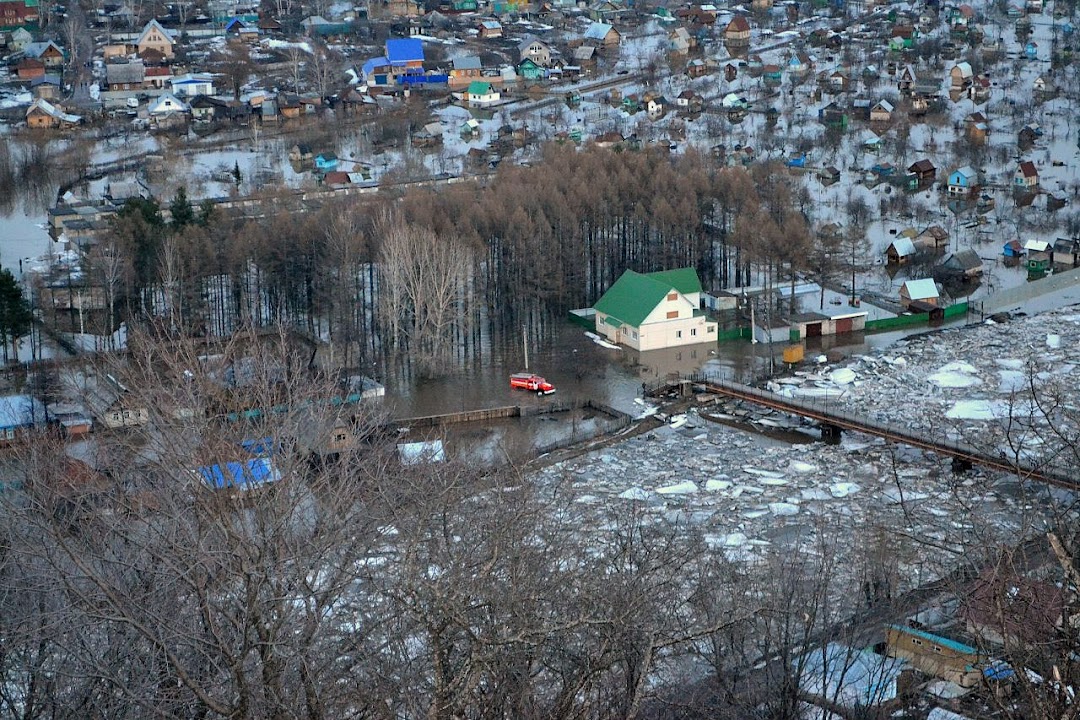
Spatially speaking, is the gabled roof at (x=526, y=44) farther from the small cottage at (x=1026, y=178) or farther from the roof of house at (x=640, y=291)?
the roof of house at (x=640, y=291)

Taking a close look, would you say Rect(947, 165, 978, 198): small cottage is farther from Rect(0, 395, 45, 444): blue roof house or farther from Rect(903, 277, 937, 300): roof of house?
Rect(0, 395, 45, 444): blue roof house

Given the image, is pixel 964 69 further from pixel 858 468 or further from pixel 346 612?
pixel 346 612

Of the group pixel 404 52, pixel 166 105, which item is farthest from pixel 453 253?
pixel 404 52

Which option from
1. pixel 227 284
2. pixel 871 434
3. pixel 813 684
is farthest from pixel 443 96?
pixel 813 684

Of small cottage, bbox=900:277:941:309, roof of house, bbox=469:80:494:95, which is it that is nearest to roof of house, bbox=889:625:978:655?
small cottage, bbox=900:277:941:309

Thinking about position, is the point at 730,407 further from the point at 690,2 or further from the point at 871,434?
the point at 690,2
